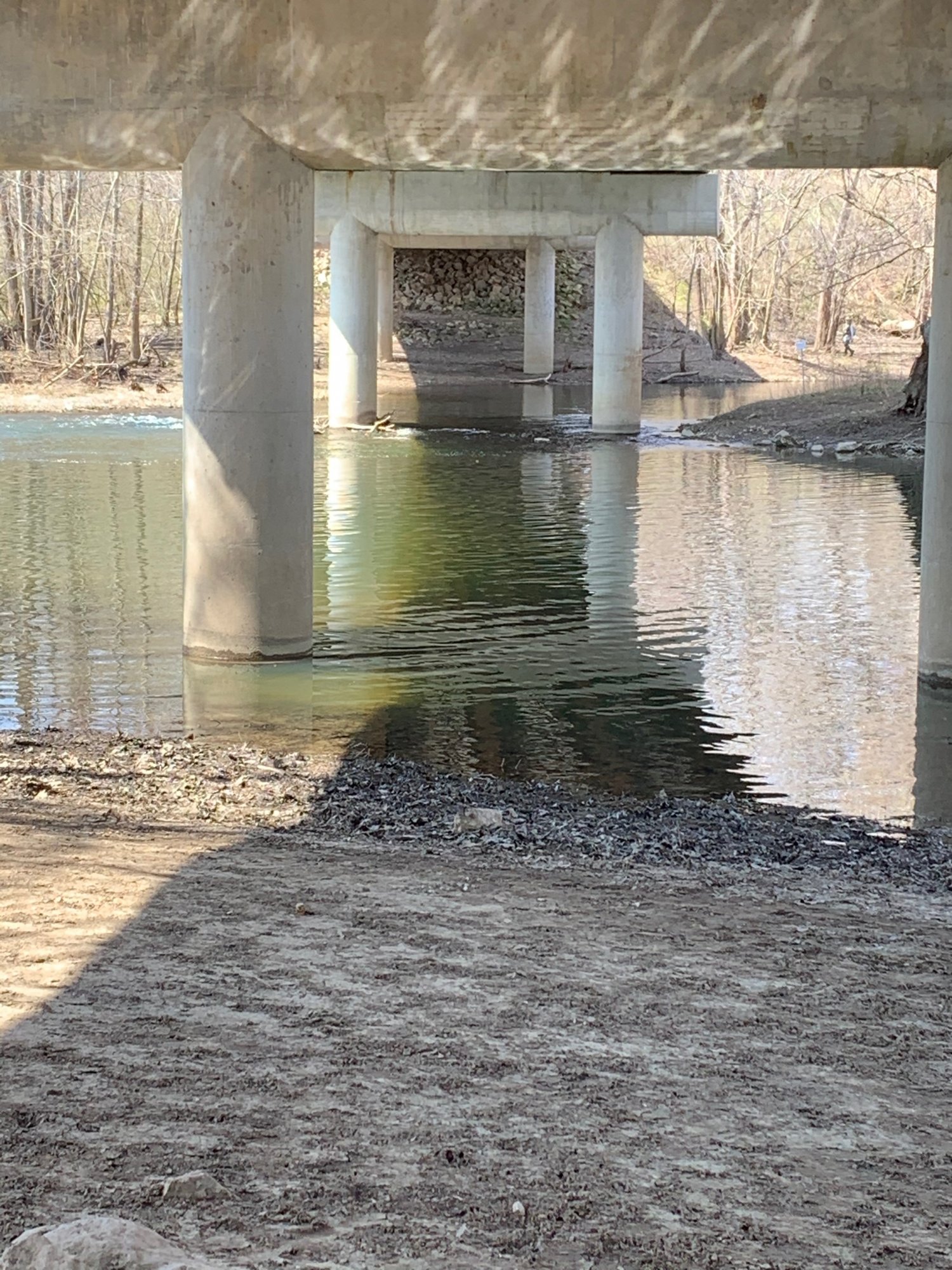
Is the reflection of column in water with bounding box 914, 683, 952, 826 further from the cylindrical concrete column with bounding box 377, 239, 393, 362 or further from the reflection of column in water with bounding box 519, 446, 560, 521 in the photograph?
the cylindrical concrete column with bounding box 377, 239, 393, 362

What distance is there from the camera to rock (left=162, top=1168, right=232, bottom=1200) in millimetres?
3885

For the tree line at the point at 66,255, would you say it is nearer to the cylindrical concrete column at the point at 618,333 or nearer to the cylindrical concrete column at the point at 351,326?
the cylindrical concrete column at the point at 351,326

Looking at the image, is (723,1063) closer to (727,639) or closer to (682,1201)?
(682,1201)

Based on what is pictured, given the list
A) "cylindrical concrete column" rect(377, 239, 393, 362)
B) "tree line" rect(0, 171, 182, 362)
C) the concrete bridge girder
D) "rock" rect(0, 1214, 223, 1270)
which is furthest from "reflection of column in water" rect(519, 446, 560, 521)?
"cylindrical concrete column" rect(377, 239, 393, 362)

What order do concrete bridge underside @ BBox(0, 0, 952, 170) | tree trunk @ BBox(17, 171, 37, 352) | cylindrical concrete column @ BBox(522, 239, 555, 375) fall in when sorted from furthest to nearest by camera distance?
1. cylindrical concrete column @ BBox(522, 239, 555, 375)
2. tree trunk @ BBox(17, 171, 37, 352)
3. concrete bridge underside @ BBox(0, 0, 952, 170)

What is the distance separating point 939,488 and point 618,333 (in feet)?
71.4

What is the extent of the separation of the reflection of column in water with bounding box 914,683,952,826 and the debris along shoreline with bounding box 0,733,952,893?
536 millimetres

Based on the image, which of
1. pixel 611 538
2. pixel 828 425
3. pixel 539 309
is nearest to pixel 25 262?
pixel 539 309

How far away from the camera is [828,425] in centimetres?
3219

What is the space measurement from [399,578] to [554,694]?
4.82 m

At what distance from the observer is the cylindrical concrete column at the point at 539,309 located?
4903 centimetres

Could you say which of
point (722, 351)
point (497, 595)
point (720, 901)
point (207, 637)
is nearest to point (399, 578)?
point (497, 595)

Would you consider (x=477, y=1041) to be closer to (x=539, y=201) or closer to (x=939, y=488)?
(x=939, y=488)

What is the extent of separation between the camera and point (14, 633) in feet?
43.6
